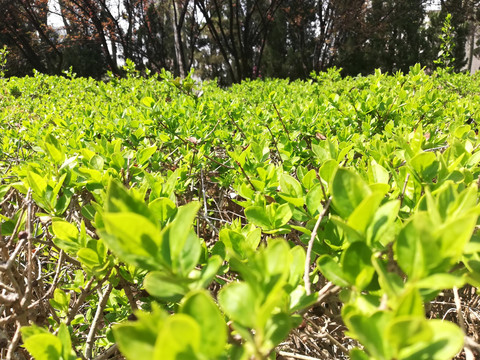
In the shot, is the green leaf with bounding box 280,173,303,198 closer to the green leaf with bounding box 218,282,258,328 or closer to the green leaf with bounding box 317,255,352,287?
the green leaf with bounding box 317,255,352,287

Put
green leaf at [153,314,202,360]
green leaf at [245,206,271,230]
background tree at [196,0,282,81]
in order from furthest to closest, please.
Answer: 1. background tree at [196,0,282,81]
2. green leaf at [245,206,271,230]
3. green leaf at [153,314,202,360]

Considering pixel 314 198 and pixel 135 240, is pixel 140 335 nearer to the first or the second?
pixel 135 240

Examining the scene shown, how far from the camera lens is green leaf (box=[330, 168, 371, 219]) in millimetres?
595

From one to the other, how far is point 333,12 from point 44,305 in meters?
20.9

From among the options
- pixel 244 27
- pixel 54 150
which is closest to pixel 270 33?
pixel 244 27

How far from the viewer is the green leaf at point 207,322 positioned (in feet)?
1.29

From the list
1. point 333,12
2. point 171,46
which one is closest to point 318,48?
point 333,12

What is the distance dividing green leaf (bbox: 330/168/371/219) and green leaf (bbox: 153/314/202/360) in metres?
0.35

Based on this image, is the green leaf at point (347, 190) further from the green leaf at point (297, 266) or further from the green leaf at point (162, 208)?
the green leaf at point (162, 208)

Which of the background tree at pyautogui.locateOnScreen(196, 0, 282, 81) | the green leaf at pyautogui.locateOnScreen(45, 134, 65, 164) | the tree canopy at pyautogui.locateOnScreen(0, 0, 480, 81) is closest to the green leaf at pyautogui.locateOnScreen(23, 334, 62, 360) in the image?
the green leaf at pyautogui.locateOnScreen(45, 134, 65, 164)

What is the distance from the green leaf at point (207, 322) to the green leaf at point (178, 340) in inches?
1.0

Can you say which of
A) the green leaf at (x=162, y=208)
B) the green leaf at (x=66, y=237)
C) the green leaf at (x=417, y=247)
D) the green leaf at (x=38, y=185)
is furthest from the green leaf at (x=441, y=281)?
the green leaf at (x=38, y=185)

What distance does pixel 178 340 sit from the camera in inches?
13.7

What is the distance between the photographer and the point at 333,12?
1894 centimetres
